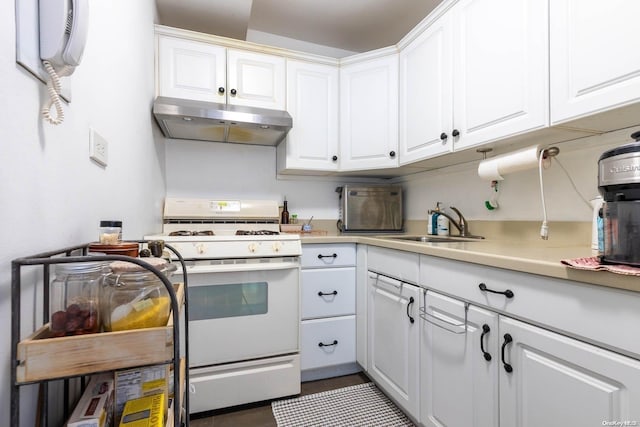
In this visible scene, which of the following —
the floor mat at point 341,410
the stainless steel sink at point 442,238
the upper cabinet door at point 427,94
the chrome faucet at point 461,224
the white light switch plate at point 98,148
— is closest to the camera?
the white light switch plate at point 98,148

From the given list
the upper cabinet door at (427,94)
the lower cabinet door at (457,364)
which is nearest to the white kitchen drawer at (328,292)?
the lower cabinet door at (457,364)

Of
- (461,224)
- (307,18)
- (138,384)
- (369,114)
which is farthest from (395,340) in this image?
(307,18)

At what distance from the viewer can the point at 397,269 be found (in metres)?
1.57

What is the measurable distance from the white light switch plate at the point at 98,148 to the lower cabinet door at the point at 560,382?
135 cm

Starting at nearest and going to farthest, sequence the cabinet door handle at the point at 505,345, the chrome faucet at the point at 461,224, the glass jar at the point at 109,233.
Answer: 1. the glass jar at the point at 109,233
2. the cabinet door handle at the point at 505,345
3. the chrome faucet at the point at 461,224

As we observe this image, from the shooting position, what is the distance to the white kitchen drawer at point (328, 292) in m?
1.89

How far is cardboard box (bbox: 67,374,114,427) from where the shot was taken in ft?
1.73

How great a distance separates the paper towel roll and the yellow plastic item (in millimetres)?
1434

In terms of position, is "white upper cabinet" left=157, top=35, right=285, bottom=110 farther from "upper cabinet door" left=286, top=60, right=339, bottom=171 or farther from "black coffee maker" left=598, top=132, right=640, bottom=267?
"black coffee maker" left=598, top=132, right=640, bottom=267

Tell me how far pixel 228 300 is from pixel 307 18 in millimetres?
2097

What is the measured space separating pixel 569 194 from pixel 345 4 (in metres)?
1.87

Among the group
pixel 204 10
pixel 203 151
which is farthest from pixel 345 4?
pixel 203 151

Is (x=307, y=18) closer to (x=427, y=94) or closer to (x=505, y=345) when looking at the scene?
(x=427, y=94)

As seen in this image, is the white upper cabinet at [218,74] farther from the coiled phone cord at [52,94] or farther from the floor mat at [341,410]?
the floor mat at [341,410]
